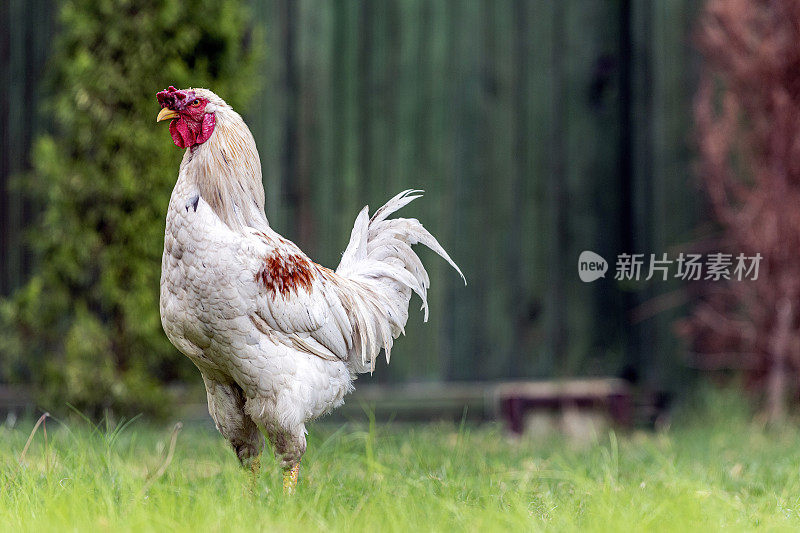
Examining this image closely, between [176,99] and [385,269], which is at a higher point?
[176,99]

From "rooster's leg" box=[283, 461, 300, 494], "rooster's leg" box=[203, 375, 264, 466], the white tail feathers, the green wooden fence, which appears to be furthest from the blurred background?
"rooster's leg" box=[283, 461, 300, 494]

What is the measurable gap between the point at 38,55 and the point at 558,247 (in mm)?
4137

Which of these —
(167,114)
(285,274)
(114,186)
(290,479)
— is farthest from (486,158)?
(290,479)

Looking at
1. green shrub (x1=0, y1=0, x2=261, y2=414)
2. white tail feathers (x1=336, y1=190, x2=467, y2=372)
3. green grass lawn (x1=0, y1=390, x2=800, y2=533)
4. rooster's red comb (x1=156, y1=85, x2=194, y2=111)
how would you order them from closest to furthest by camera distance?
green grass lawn (x1=0, y1=390, x2=800, y2=533), rooster's red comb (x1=156, y1=85, x2=194, y2=111), white tail feathers (x1=336, y1=190, x2=467, y2=372), green shrub (x1=0, y1=0, x2=261, y2=414)

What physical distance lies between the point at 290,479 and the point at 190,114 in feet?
4.82

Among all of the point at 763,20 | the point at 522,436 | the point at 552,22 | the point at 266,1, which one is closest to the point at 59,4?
the point at 266,1

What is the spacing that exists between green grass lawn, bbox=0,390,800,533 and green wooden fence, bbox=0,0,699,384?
148 centimetres

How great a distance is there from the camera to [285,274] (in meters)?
3.25

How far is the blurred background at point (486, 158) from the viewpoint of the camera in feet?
19.2

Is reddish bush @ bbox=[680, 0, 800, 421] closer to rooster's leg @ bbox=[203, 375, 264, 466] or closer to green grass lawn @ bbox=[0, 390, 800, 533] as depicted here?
green grass lawn @ bbox=[0, 390, 800, 533]

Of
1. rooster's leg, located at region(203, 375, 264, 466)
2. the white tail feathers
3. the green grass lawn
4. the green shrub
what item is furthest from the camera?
the green shrub

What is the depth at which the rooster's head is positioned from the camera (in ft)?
10.5

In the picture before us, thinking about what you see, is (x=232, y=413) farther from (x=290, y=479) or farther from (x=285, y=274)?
(x=285, y=274)

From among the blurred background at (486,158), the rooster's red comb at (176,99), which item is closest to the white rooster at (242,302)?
the rooster's red comb at (176,99)
